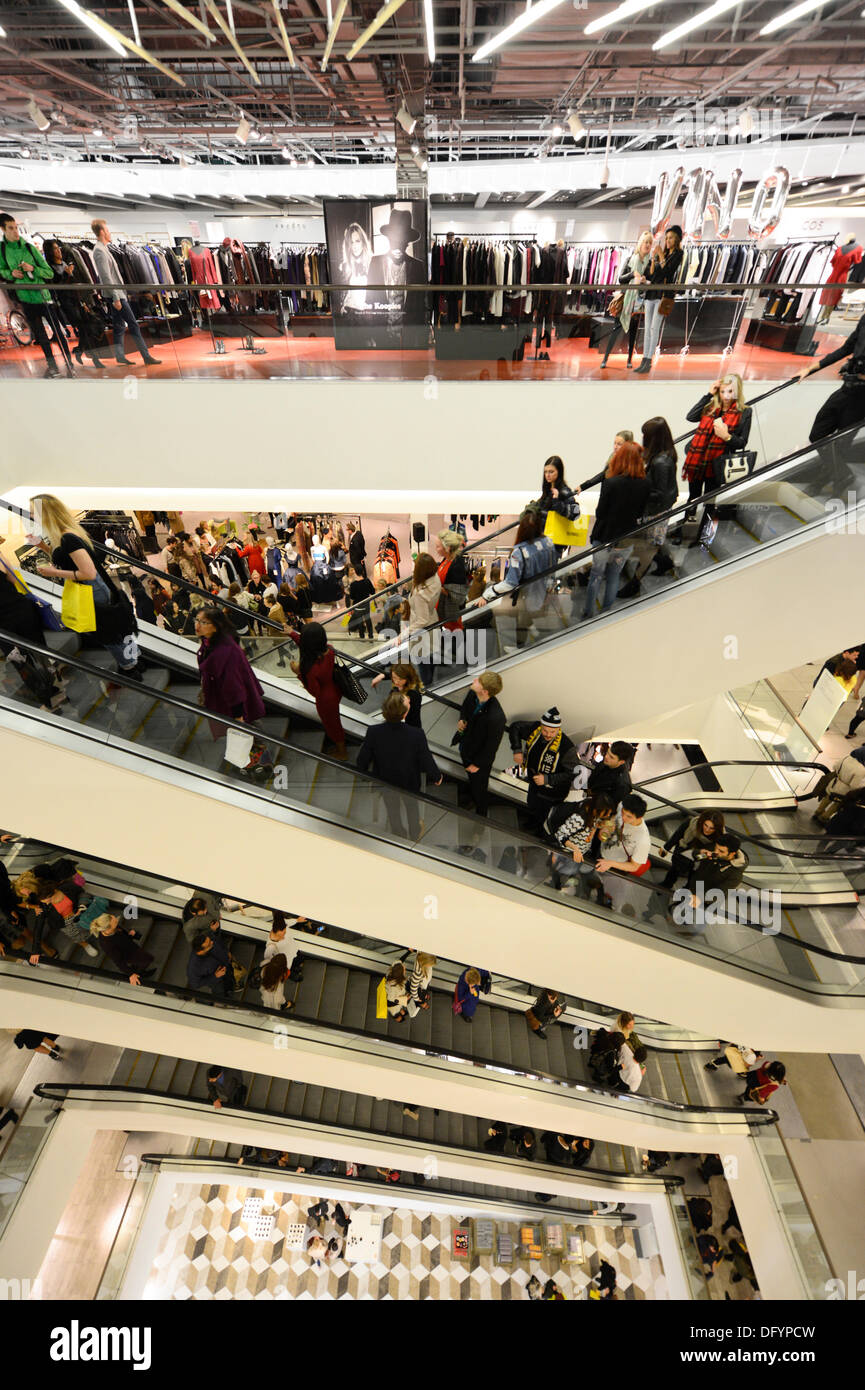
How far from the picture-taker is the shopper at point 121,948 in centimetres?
547

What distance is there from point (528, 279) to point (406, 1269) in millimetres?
14429

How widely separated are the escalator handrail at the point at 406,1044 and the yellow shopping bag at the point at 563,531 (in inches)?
197

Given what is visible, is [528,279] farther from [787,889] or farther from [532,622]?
[787,889]

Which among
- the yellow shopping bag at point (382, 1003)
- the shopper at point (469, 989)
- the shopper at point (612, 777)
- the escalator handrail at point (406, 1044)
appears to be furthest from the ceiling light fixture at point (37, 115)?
the shopper at point (469, 989)

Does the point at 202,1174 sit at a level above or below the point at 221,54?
below

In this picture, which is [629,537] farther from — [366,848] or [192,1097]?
[192,1097]

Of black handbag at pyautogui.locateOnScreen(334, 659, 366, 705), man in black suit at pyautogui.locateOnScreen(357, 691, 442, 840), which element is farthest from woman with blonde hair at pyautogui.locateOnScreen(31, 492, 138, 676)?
man in black suit at pyautogui.locateOnScreen(357, 691, 442, 840)

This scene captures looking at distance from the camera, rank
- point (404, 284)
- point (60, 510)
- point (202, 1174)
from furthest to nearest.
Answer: point (202, 1174) → point (404, 284) → point (60, 510)

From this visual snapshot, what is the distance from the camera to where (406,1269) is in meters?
9.85

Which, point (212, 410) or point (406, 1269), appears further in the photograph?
point (406, 1269)

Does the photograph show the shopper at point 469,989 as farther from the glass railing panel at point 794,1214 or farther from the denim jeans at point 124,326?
the denim jeans at point 124,326

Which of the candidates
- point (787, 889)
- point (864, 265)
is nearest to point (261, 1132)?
point (787, 889)

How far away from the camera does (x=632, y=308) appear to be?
22.9ft

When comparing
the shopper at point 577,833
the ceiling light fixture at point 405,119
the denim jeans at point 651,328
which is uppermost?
the ceiling light fixture at point 405,119
